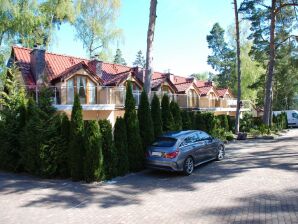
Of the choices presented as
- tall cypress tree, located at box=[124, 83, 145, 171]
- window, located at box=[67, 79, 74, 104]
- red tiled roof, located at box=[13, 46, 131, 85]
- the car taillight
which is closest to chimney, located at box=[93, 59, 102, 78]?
red tiled roof, located at box=[13, 46, 131, 85]

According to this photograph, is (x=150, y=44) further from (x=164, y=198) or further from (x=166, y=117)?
(x=164, y=198)

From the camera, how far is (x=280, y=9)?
25938mm

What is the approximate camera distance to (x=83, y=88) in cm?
2158

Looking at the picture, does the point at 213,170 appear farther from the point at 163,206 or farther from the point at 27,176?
the point at 27,176

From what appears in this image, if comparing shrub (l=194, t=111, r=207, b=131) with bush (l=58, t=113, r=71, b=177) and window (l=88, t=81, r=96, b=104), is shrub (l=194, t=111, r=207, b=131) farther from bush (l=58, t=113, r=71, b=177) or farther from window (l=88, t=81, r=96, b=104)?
bush (l=58, t=113, r=71, b=177)

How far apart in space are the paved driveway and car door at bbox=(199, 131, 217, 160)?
886mm

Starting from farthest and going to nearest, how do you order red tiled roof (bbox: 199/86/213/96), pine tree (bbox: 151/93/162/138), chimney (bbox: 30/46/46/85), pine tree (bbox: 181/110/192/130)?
red tiled roof (bbox: 199/86/213/96)
chimney (bbox: 30/46/46/85)
pine tree (bbox: 181/110/192/130)
pine tree (bbox: 151/93/162/138)

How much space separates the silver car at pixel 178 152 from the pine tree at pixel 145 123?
1288mm

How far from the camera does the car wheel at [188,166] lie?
10.8 metres

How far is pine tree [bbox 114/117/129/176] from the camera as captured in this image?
1115 centimetres

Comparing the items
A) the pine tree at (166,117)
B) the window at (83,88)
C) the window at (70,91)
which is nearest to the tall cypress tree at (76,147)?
the pine tree at (166,117)

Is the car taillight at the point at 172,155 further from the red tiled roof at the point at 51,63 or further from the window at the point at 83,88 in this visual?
the red tiled roof at the point at 51,63

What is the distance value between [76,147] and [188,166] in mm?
4118

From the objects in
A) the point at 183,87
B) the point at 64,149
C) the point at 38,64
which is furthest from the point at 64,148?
the point at 183,87
